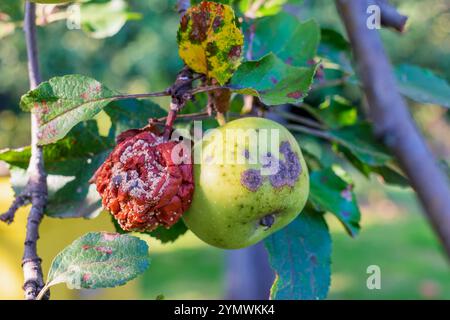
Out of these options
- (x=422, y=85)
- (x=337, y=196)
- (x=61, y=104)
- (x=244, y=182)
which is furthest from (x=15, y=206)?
(x=422, y=85)

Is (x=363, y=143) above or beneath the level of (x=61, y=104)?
beneath

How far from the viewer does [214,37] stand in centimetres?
61

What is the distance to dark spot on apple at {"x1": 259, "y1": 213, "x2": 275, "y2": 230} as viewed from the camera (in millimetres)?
613

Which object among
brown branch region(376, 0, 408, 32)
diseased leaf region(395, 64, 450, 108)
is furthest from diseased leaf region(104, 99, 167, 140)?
diseased leaf region(395, 64, 450, 108)

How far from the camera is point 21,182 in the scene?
74 centimetres

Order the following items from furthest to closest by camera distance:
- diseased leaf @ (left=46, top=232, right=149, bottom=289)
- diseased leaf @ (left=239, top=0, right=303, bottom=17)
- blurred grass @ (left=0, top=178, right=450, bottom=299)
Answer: blurred grass @ (left=0, top=178, right=450, bottom=299), diseased leaf @ (left=239, top=0, right=303, bottom=17), diseased leaf @ (left=46, top=232, right=149, bottom=289)

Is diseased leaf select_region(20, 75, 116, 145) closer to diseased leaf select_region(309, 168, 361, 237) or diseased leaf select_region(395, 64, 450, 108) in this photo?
diseased leaf select_region(309, 168, 361, 237)

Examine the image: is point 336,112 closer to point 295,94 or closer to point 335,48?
point 335,48

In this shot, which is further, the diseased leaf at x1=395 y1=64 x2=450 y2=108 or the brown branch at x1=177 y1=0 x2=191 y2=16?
the diseased leaf at x1=395 y1=64 x2=450 y2=108

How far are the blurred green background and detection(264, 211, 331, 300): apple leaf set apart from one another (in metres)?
2.35

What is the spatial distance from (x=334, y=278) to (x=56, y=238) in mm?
2980

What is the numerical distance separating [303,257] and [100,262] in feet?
0.95

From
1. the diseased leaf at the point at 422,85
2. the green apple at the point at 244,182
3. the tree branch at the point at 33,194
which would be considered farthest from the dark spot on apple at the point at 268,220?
the diseased leaf at the point at 422,85

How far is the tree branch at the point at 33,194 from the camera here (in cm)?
56
